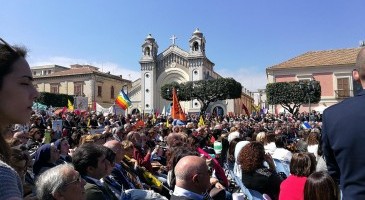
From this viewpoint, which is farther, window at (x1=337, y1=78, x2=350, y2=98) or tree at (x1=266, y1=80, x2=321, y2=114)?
window at (x1=337, y1=78, x2=350, y2=98)

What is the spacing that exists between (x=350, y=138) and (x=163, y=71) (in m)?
56.5

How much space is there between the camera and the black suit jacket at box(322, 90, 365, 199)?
6.93ft

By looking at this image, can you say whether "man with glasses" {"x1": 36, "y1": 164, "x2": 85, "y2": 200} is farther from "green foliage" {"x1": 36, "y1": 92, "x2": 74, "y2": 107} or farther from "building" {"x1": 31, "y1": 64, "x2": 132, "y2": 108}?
"building" {"x1": 31, "y1": 64, "x2": 132, "y2": 108}

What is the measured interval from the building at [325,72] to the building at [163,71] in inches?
362

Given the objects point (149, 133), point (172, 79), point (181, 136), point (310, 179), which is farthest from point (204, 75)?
point (310, 179)

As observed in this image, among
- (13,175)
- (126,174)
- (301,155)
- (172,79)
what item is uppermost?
(172,79)

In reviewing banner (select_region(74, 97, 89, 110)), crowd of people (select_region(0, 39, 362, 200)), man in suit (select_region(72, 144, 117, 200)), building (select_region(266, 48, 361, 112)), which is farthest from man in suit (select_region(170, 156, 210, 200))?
building (select_region(266, 48, 361, 112))

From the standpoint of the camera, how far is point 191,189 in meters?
3.33

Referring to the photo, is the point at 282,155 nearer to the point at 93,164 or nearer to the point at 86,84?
the point at 93,164

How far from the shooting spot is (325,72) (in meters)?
48.8

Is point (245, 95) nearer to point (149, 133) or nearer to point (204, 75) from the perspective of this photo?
point (204, 75)

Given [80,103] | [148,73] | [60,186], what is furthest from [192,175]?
[148,73]

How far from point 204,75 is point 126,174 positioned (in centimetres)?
5025

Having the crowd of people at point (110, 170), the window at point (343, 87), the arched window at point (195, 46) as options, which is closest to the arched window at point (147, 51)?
the arched window at point (195, 46)
